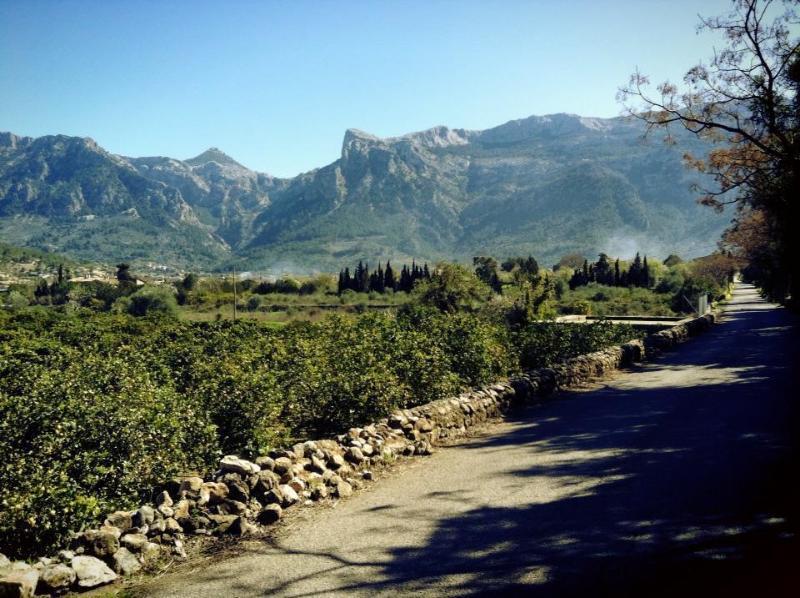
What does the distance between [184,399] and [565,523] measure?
706 cm

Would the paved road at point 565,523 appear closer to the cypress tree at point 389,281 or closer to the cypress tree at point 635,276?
the cypress tree at point 635,276

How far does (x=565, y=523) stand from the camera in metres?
6.10

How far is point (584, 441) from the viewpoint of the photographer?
9852 mm

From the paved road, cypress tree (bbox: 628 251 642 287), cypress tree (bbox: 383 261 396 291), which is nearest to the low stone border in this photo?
the paved road

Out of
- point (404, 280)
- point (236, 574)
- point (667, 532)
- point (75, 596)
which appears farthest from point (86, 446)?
point (404, 280)

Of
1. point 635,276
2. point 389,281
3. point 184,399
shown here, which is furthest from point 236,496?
point 389,281

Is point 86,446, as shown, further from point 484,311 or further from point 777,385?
point 484,311

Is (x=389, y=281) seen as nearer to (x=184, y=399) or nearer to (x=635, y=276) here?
(x=635, y=276)

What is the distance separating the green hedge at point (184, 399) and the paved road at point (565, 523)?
2.00 m

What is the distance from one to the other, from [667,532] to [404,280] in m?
91.4

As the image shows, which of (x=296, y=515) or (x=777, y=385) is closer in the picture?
(x=296, y=515)

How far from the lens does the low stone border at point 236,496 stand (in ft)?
17.3

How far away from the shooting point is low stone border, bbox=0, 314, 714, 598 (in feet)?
17.3

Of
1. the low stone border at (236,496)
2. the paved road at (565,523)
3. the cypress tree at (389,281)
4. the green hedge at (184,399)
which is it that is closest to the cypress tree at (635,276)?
the cypress tree at (389,281)
